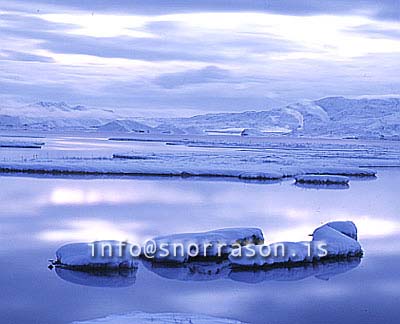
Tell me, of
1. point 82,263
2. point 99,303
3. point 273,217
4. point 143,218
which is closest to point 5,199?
point 143,218

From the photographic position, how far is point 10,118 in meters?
A: 159

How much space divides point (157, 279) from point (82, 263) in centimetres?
104

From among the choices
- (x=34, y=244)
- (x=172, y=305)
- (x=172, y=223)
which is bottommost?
(x=172, y=305)

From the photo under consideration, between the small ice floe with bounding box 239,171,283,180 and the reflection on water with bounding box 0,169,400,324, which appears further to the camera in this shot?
the small ice floe with bounding box 239,171,283,180

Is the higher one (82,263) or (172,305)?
(82,263)

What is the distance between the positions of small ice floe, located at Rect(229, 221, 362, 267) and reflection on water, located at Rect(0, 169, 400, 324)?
0.68ft

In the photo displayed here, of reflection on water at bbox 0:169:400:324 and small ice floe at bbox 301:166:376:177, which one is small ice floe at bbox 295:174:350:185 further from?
small ice floe at bbox 301:166:376:177

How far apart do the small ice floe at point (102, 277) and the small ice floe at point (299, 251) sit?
1581 mm

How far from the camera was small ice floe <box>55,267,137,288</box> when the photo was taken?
8969mm

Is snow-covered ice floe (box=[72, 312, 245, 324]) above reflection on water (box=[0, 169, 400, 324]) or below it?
below

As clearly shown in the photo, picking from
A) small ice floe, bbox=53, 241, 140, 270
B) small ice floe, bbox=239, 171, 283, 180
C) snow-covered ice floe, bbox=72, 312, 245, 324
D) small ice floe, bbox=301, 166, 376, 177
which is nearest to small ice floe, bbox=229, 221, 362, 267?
small ice floe, bbox=53, 241, 140, 270

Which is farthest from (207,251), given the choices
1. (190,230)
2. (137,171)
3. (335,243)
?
(137,171)

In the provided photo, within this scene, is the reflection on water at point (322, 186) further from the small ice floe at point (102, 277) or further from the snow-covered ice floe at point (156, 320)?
the snow-covered ice floe at point (156, 320)

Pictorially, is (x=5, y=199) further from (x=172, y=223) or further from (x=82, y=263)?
(x=82, y=263)
